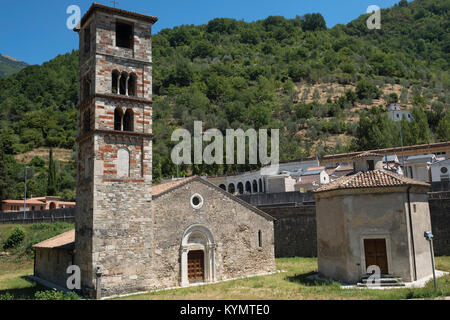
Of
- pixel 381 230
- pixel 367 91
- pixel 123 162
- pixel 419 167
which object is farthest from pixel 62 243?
pixel 367 91

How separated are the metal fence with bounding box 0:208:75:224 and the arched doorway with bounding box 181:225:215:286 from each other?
2206cm

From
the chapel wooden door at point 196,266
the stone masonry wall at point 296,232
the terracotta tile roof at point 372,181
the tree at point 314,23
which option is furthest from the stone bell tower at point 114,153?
the tree at point 314,23

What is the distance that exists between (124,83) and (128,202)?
7231 mm

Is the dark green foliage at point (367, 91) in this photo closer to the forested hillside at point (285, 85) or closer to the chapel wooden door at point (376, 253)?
the forested hillside at point (285, 85)

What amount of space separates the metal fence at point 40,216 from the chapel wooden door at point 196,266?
869 inches

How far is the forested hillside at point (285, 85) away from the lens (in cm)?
8394

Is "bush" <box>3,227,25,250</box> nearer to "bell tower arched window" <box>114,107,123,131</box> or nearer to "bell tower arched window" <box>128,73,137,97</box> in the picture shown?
"bell tower arched window" <box>114,107,123,131</box>

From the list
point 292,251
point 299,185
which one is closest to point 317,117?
point 299,185

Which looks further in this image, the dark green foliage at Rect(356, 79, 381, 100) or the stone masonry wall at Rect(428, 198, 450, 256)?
the dark green foliage at Rect(356, 79, 381, 100)

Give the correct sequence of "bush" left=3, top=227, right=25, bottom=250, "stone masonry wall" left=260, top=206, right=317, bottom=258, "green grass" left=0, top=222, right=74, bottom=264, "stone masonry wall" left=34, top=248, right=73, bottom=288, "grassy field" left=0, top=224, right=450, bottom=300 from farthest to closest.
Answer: "bush" left=3, top=227, right=25, bottom=250 < "green grass" left=0, top=222, right=74, bottom=264 < "stone masonry wall" left=260, top=206, right=317, bottom=258 < "stone masonry wall" left=34, top=248, right=73, bottom=288 < "grassy field" left=0, top=224, right=450, bottom=300

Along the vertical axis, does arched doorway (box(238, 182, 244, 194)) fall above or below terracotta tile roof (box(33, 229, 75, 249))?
above

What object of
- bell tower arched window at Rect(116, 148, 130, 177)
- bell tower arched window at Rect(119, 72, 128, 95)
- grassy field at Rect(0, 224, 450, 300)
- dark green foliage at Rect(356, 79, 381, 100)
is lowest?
grassy field at Rect(0, 224, 450, 300)

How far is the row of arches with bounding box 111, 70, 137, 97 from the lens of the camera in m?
21.7

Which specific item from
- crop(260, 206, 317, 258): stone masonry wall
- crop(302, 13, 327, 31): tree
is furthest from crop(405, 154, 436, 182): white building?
crop(302, 13, 327, 31): tree
